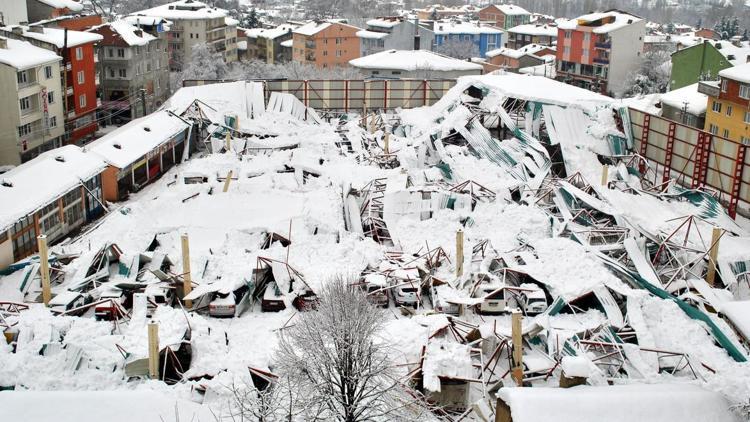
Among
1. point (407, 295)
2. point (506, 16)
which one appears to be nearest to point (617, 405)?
point (407, 295)

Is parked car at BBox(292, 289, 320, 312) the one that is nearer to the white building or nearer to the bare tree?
the bare tree

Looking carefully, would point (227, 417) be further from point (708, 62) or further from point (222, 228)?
point (708, 62)

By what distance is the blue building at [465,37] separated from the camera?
61500 millimetres

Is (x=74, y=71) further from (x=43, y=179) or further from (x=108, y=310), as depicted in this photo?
(x=108, y=310)

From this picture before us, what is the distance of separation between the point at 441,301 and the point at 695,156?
986 cm

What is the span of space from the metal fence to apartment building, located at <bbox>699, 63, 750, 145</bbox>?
536cm

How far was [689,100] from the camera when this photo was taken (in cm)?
3028

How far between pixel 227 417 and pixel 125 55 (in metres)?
32.1

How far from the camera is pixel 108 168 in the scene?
21125 millimetres

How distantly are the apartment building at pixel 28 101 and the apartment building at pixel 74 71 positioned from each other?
97 cm

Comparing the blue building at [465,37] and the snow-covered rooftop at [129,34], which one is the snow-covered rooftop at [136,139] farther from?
the blue building at [465,37]

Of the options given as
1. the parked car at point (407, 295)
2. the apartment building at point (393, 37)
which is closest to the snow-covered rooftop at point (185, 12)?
the apartment building at point (393, 37)

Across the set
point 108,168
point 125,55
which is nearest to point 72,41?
point 125,55

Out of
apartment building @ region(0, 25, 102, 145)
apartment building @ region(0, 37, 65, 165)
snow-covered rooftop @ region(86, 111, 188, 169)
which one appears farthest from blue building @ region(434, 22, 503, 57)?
snow-covered rooftop @ region(86, 111, 188, 169)
